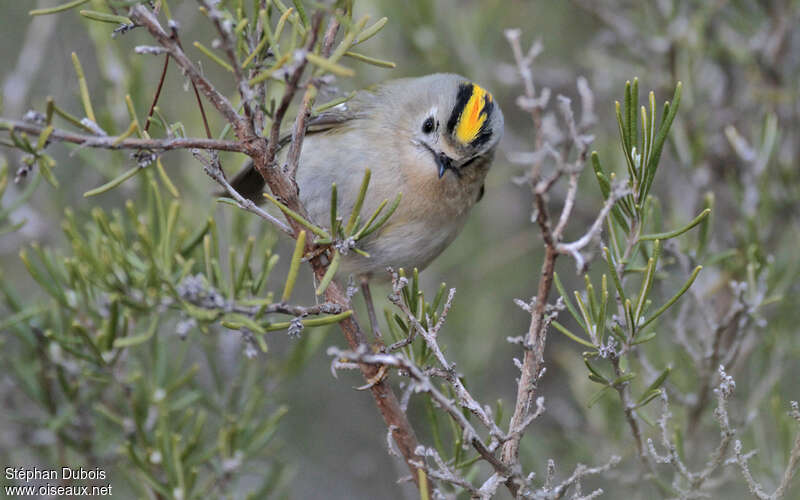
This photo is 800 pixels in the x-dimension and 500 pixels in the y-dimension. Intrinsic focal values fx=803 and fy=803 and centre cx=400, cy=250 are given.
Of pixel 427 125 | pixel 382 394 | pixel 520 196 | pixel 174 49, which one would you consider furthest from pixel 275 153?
pixel 520 196

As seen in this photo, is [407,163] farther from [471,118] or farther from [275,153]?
[275,153]

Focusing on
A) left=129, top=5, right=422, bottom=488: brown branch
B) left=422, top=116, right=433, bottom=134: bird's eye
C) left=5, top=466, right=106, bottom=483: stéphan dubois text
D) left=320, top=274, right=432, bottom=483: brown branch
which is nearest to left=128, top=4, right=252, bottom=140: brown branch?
left=129, top=5, right=422, bottom=488: brown branch

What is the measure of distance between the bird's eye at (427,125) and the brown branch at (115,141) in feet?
4.24

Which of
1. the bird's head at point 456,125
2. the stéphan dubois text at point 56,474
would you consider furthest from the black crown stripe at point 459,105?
the stéphan dubois text at point 56,474

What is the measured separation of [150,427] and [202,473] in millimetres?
1195

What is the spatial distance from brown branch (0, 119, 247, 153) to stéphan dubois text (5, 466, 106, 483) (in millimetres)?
1138

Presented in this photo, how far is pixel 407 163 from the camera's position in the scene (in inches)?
97.8

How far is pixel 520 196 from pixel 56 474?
258cm

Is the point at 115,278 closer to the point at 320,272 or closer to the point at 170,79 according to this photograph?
the point at 320,272

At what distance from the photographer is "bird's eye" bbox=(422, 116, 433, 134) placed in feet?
8.39

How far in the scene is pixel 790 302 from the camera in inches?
95.7

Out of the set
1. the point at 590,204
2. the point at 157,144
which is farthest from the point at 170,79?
the point at 157,144

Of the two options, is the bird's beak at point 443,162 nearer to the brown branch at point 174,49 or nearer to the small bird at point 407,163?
the small bird at point 407,163

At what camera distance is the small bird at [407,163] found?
2422 millimetres
